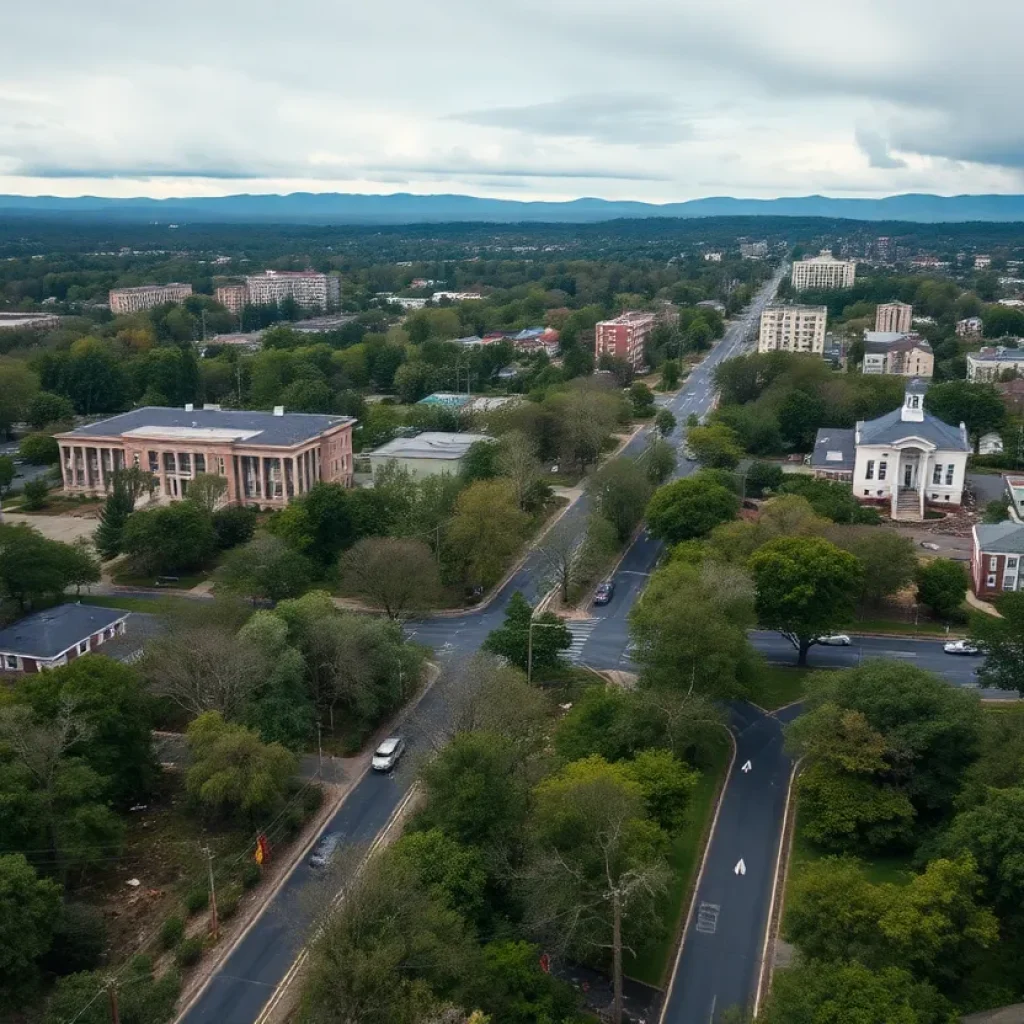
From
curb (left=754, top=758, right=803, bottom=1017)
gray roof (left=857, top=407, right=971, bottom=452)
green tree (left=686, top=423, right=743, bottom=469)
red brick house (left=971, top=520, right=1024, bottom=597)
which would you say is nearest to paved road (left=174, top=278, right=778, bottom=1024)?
curb (left=754, top=758, right=803, bottom=1017)

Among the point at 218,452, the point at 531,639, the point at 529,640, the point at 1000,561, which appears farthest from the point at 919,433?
the point at 218,452

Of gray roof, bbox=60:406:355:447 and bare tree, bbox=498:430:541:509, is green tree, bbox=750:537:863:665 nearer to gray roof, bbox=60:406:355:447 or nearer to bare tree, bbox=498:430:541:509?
bare tree, bbox=498:430:541:509

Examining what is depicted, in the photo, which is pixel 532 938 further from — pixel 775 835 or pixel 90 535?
pixel 90 535

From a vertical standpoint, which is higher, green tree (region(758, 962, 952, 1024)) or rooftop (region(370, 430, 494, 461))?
rooftop (region(370, 430, 494, 461))

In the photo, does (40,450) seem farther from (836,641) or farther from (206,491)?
(836,641)

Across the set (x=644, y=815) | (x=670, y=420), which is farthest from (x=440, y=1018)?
(x=670, y=420)

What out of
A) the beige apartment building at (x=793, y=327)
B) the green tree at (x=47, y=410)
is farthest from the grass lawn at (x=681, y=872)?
the beige apartment building at (x=793, y=327)

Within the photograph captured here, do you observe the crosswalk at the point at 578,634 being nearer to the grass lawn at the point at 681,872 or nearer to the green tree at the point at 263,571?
the grass lawn at the point at 681,872
